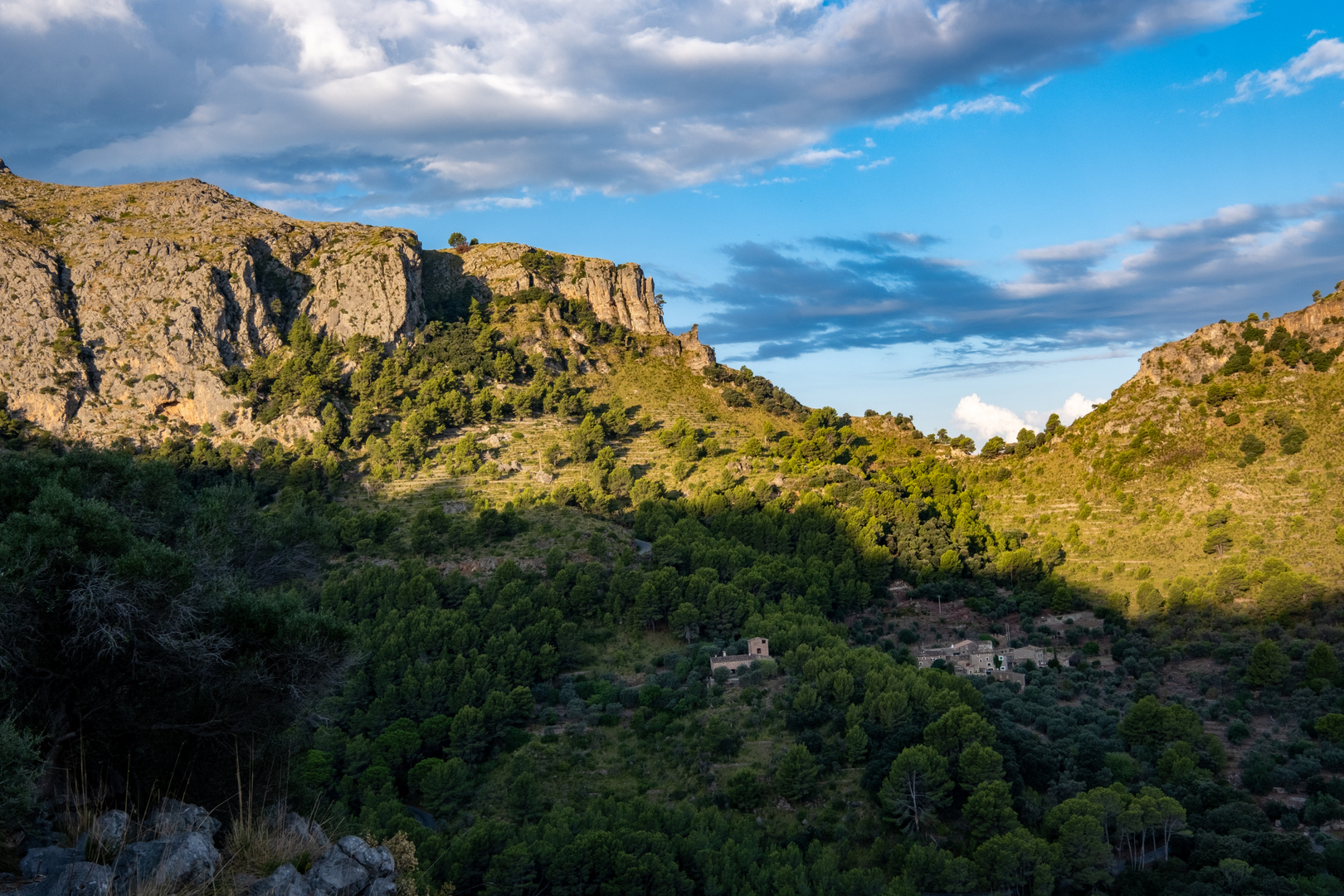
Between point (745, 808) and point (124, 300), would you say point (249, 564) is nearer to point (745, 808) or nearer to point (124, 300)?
point (745, 808)

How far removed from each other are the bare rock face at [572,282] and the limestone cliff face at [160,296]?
19.7ft

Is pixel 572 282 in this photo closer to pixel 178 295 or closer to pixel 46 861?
pixel 178 295

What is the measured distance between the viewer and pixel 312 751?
30.1m

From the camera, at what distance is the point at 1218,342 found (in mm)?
64625

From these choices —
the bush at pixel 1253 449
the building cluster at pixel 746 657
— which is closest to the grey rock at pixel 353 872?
the building cluster at pixel 746 657

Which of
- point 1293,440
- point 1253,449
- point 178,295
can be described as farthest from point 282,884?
point 178,295

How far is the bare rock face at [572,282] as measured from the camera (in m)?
87.6

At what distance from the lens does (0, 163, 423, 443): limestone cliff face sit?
2544 inches

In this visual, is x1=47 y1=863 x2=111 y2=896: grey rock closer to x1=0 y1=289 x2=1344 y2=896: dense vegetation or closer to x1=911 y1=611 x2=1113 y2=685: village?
x1=0 y1=289 x2=1344 y2=896: dense vegetation

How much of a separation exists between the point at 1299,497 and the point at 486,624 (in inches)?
1943

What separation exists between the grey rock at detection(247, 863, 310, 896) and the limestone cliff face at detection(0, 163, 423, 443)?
61276mm

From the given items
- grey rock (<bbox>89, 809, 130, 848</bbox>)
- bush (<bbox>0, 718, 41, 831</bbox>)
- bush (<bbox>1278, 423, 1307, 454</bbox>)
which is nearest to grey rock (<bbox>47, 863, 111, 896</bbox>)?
grey rock (<bbox>89, 809, 130, 848</bbox>)

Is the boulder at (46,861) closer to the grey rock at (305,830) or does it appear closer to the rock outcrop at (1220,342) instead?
the grey rock at (305,830)

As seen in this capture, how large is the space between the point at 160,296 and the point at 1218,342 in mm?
85880
